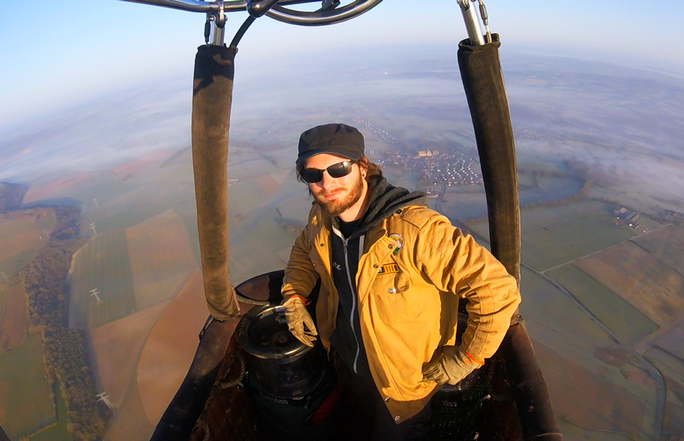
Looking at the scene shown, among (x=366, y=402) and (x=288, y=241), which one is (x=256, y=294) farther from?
(x=288, y=241)

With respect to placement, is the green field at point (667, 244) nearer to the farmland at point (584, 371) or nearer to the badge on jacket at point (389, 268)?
the farmland at point (584, 371)

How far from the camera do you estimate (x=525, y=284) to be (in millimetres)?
25984

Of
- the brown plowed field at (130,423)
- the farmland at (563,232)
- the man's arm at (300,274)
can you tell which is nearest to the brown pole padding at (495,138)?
the man's arm at (300,274)

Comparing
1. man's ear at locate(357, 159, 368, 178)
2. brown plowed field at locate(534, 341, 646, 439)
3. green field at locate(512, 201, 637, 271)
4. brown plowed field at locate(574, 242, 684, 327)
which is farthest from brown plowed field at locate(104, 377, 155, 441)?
brown plowed field at locate(574, 242, 684, 327)

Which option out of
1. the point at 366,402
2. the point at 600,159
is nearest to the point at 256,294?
the point at 366,402

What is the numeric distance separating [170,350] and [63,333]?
11074 mm

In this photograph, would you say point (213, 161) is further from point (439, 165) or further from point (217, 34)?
point (439, 165)

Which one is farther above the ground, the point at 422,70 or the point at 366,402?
the point at 422,70

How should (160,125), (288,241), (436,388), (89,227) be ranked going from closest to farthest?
1. (436,388)
2. (288,241)
3. (89,227)
4. (160,125)

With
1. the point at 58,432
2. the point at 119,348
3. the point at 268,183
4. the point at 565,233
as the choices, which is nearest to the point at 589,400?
the point at 565,233

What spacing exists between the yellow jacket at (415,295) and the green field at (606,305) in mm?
27671

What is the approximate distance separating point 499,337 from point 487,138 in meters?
0.92

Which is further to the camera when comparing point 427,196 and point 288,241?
Answer: point 288,241

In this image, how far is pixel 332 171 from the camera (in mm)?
1617
